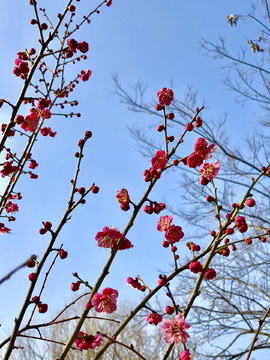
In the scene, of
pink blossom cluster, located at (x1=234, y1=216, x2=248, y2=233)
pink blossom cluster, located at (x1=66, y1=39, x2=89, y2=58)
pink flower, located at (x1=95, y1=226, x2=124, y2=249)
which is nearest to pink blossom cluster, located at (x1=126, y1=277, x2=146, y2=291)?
pink flower, located at (x1=95, y1=226, x2=124, y2=249)

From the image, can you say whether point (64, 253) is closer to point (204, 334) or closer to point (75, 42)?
point (75, 42)

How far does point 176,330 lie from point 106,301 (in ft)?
1.06

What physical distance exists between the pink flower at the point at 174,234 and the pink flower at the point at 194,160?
0.28 m

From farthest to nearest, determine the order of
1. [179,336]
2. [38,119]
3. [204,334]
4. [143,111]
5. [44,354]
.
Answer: [44,354] < [143,111] < [204,334] < [38,119] < [179,336]

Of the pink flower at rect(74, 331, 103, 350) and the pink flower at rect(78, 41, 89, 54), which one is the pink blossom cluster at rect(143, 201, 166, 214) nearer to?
the pink flower at rect(74, 331, 103, 350)

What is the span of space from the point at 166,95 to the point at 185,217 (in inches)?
192

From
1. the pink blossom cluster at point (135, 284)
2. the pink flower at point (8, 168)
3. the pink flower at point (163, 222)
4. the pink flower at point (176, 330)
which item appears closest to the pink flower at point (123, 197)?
the pink flower at point (163, 222)

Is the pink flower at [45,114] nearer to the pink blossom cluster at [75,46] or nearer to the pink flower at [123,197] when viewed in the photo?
the pink blossom cluster at [75,46]

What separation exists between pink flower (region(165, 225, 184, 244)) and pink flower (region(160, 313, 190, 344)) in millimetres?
332

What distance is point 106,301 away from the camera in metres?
1.19

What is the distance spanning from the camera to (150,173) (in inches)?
45.6

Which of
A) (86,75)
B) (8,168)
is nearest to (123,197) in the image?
(8,168)

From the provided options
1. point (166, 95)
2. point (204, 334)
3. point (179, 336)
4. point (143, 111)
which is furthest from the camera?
point (143, 111)

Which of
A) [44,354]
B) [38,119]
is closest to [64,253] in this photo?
[38,119]
